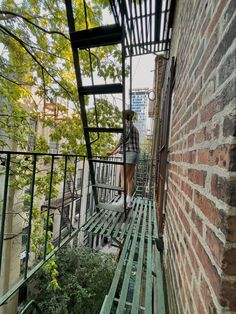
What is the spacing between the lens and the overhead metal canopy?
106 inches

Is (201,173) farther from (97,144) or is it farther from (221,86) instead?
(97,144)

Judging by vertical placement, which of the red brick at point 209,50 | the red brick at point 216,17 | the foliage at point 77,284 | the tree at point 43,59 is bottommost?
the foliage at point 77,284

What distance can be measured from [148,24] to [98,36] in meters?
1.90

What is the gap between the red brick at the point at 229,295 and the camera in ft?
1.70

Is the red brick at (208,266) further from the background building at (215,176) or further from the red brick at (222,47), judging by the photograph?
the red brick at (222,47)

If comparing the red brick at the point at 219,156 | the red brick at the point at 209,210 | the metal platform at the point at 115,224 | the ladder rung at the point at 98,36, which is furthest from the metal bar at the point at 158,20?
the metal platform at the point at 115,224

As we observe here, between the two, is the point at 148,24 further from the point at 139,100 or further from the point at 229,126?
the point at 139,100

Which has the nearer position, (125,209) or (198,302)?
(198,302)

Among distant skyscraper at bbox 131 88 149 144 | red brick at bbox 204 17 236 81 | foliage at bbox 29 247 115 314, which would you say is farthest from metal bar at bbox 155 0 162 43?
foliage at bbox 29 247 115 314

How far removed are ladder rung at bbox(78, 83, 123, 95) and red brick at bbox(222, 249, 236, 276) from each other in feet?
6.00

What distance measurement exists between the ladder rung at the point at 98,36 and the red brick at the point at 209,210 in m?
1.71

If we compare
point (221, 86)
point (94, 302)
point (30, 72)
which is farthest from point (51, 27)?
point (94, 302)

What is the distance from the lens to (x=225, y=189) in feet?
1.79

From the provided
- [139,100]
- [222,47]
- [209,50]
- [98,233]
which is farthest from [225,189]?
[139,100]
